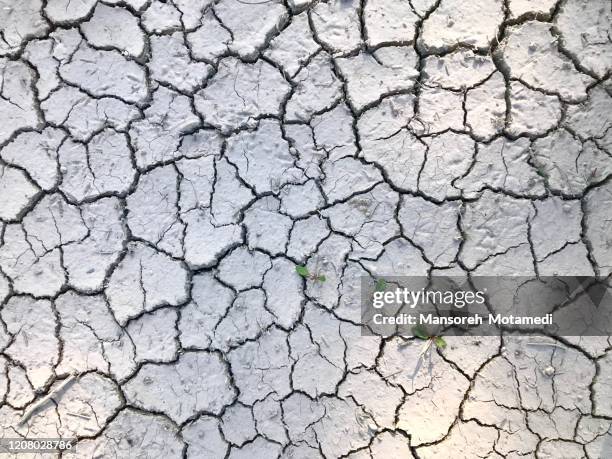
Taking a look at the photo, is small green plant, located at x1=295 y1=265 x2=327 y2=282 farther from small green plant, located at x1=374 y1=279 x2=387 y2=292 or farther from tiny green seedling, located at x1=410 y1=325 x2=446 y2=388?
tiny green seedling, located at x1=410 y1=325 x2=446 y2=388

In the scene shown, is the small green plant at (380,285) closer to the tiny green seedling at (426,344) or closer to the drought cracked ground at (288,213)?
the drought cracked ground at (288,213)

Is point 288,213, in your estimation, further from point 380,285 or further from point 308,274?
point 380,285

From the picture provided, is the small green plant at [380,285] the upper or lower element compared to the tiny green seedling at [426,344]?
upper

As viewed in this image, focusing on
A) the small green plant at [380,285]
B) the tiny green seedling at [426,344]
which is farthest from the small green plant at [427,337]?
the small green plant at [380,285]

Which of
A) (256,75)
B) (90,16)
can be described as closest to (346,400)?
(256,75)

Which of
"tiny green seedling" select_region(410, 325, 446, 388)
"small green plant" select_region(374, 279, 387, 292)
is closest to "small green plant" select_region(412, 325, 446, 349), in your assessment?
"tiny green seedling" select_region(410, 325, 446, 388)

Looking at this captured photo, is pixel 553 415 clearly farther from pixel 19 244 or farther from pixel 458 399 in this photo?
pixel 19 244
